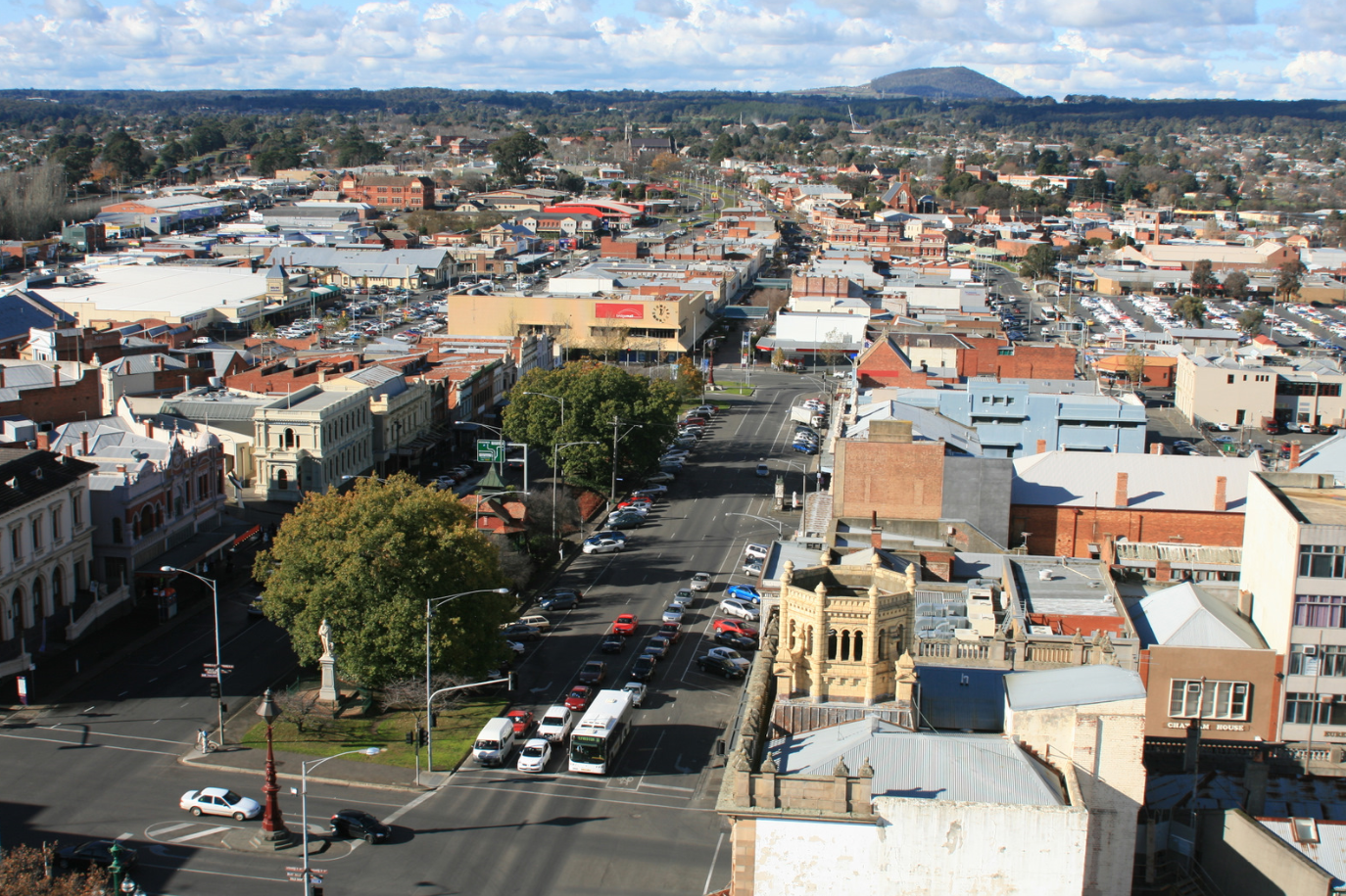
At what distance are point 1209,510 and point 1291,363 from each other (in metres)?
69.9

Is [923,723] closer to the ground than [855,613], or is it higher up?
closer to the ground

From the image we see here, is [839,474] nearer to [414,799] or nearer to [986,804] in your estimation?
[414,799]

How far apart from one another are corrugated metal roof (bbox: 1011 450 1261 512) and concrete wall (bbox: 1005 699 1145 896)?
34.0 m

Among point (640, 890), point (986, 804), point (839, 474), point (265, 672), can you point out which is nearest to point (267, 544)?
point (265, 672)

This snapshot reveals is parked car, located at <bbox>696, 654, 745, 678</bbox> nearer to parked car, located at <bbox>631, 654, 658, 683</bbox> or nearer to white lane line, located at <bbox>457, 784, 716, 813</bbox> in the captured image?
parked car, located at <bbox>631, 654, 658, 683</bbox>

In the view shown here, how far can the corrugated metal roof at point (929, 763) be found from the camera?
26125 millimetres

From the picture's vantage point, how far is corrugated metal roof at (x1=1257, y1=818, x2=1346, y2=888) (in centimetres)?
3167

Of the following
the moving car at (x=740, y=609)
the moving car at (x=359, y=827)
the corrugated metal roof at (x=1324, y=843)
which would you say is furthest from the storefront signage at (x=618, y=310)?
the corrugated metal roof at (x=1324, y=843)

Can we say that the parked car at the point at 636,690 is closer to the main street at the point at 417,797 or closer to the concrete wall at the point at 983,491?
the main street at the point at 417,797

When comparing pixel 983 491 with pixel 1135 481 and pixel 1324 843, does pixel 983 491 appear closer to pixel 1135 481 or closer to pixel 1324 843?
pixel 1135 481

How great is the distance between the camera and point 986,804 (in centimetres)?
2527

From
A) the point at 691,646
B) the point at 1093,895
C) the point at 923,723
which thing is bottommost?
the point at 691,646

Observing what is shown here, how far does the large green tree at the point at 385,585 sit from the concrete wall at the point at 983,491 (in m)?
21.8

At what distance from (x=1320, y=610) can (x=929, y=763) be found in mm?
21932
